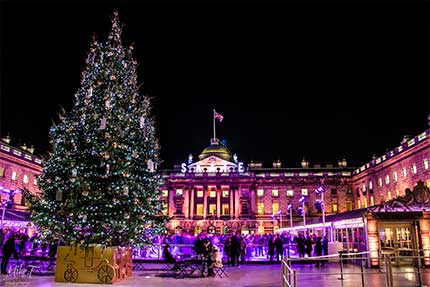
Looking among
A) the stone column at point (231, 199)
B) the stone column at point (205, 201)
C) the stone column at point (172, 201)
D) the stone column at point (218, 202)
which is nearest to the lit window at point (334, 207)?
the stone column at point (231, 199)

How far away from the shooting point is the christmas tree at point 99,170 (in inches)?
580

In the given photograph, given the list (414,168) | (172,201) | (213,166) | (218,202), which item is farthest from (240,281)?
(213,166)

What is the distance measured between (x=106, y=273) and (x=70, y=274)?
1.47m

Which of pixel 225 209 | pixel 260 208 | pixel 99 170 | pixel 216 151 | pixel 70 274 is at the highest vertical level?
pixel 216 151

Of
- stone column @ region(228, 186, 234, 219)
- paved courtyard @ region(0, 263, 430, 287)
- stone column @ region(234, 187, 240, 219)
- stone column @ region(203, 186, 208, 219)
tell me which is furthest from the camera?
stone column @ region(203, 186, 208, 219)

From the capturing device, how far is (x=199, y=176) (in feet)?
273

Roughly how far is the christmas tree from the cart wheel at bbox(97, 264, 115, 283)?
878 millimetres

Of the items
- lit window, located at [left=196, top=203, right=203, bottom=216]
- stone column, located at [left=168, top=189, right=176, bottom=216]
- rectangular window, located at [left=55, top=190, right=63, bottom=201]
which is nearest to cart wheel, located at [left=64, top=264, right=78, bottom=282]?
rectangular window, located at [left=55, top=190, right=63, bottom=201]

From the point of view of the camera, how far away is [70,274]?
14.9 meters

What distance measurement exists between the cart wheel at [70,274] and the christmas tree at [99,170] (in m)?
1.07

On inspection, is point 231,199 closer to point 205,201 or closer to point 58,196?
point 205,201

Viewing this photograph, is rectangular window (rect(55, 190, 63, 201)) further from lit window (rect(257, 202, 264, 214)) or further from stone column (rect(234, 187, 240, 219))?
lit window (rect(257, 202, 264, 214))

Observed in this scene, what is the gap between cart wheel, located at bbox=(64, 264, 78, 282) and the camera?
1483 cm

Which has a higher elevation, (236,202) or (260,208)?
(236,202)
